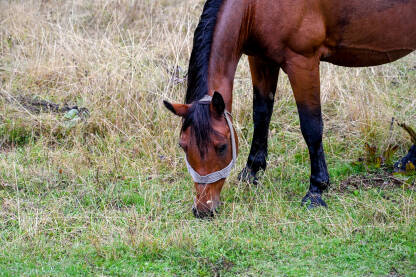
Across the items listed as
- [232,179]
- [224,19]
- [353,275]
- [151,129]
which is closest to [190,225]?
[232,179]

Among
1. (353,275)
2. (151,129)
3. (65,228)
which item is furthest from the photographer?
(151,129)

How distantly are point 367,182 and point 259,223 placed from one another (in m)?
1.29

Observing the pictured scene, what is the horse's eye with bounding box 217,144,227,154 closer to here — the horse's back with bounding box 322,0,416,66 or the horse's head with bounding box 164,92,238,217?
the horse's head with bounding box 164,92,238,217

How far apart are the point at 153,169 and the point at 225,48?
4.96ft

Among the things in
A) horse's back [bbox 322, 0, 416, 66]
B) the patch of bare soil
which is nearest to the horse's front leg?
horse's back [bbox 322, 0, 416, 66]

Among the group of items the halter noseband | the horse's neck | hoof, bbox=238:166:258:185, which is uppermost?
the horse's neck

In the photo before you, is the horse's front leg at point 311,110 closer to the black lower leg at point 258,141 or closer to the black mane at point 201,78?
the black lower leg at point 258,141

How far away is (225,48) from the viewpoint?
4.11 meters

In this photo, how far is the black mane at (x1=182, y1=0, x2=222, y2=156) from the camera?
3857mm

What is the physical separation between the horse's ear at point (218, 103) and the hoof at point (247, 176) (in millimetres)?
1095

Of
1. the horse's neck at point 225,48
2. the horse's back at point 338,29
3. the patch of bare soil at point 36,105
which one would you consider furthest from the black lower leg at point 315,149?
the patch of bare soil at point 36,105

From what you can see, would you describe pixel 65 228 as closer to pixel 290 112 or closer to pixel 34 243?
pixel 34 243

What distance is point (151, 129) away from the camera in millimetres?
5762

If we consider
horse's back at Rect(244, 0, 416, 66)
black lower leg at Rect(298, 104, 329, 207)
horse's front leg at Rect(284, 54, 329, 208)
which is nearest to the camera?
horse's back at Rect(244, 0, 416, 66)
